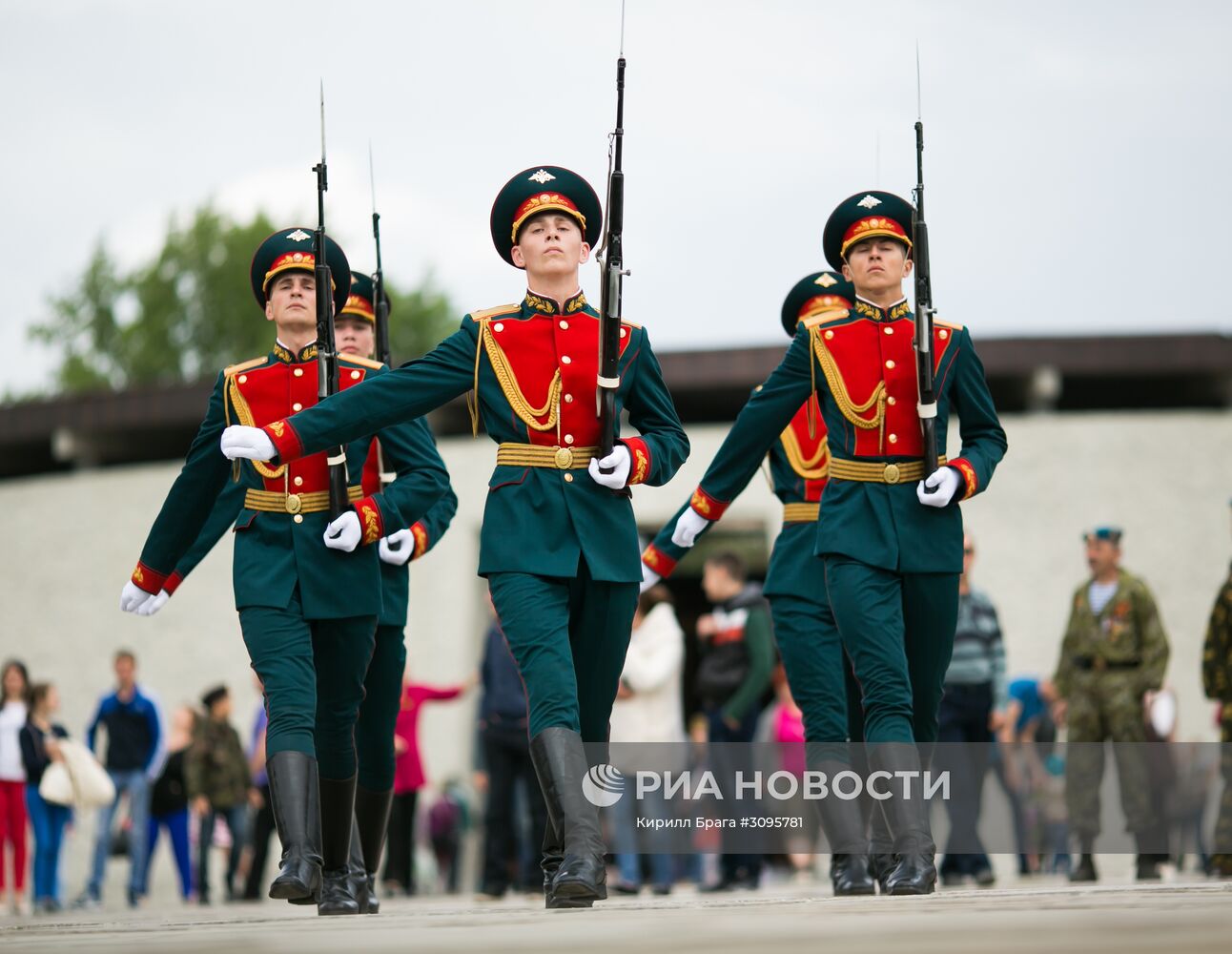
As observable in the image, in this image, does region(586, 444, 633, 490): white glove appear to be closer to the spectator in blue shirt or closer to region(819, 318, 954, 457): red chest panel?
region(819, 318, 954, 457): red chest panel

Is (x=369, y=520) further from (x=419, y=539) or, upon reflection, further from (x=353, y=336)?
(x=353, y=336)

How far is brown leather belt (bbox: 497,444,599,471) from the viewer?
653 cm

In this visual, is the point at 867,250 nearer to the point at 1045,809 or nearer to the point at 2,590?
the point at 1045,809

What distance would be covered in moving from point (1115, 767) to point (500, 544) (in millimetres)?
6372

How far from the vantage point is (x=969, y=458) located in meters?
7.27

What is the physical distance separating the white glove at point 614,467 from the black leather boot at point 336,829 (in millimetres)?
1843

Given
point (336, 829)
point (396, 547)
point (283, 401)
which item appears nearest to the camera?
point (283, 401)

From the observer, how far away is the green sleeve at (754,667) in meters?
11.3

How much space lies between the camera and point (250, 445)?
649 centimetres

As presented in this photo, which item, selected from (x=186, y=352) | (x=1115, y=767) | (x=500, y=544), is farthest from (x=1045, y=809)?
(x=186, y=352)

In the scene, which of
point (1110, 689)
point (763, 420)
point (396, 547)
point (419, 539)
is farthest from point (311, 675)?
point (1110, 689)

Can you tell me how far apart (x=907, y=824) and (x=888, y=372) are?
64.6 inches

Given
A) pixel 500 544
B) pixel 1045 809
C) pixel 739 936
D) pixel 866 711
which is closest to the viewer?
pixel 739 936

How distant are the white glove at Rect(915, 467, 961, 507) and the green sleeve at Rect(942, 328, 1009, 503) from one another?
0.68 feet
